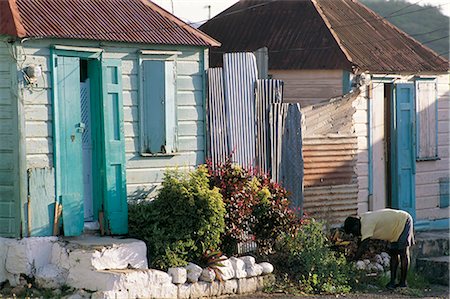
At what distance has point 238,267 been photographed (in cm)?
1267

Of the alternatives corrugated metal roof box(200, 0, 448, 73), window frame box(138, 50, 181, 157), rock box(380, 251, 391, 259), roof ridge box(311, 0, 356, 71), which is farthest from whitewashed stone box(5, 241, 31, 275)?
roof ridge box(311, 0, 356, 71)

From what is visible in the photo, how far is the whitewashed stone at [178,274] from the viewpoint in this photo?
11914mm

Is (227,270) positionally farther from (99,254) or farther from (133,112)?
(133,112)

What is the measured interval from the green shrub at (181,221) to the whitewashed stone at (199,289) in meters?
0.32

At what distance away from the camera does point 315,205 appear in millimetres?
15547

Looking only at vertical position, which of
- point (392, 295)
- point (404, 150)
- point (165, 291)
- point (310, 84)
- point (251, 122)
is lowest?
point (392, 295)

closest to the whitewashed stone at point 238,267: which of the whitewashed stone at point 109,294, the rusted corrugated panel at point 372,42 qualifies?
the whitewashed stone at point 109,294

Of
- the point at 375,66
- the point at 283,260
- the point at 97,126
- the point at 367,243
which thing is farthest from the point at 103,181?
the point at 375,66

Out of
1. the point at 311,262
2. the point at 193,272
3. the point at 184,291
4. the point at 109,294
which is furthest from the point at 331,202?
the point at 109,294

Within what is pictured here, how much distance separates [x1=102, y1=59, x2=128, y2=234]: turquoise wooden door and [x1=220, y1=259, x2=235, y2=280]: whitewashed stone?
4.66ft

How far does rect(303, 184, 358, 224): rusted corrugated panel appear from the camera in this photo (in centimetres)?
1547

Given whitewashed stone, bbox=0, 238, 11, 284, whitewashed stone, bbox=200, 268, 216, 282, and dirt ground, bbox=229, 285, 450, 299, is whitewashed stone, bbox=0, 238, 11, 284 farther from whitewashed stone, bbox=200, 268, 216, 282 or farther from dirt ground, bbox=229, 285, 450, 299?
dirt ground, bbox=229, 285, 450, 299

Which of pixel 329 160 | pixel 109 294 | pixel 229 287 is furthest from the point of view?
pixel 329 160

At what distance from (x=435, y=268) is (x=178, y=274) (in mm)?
5518
